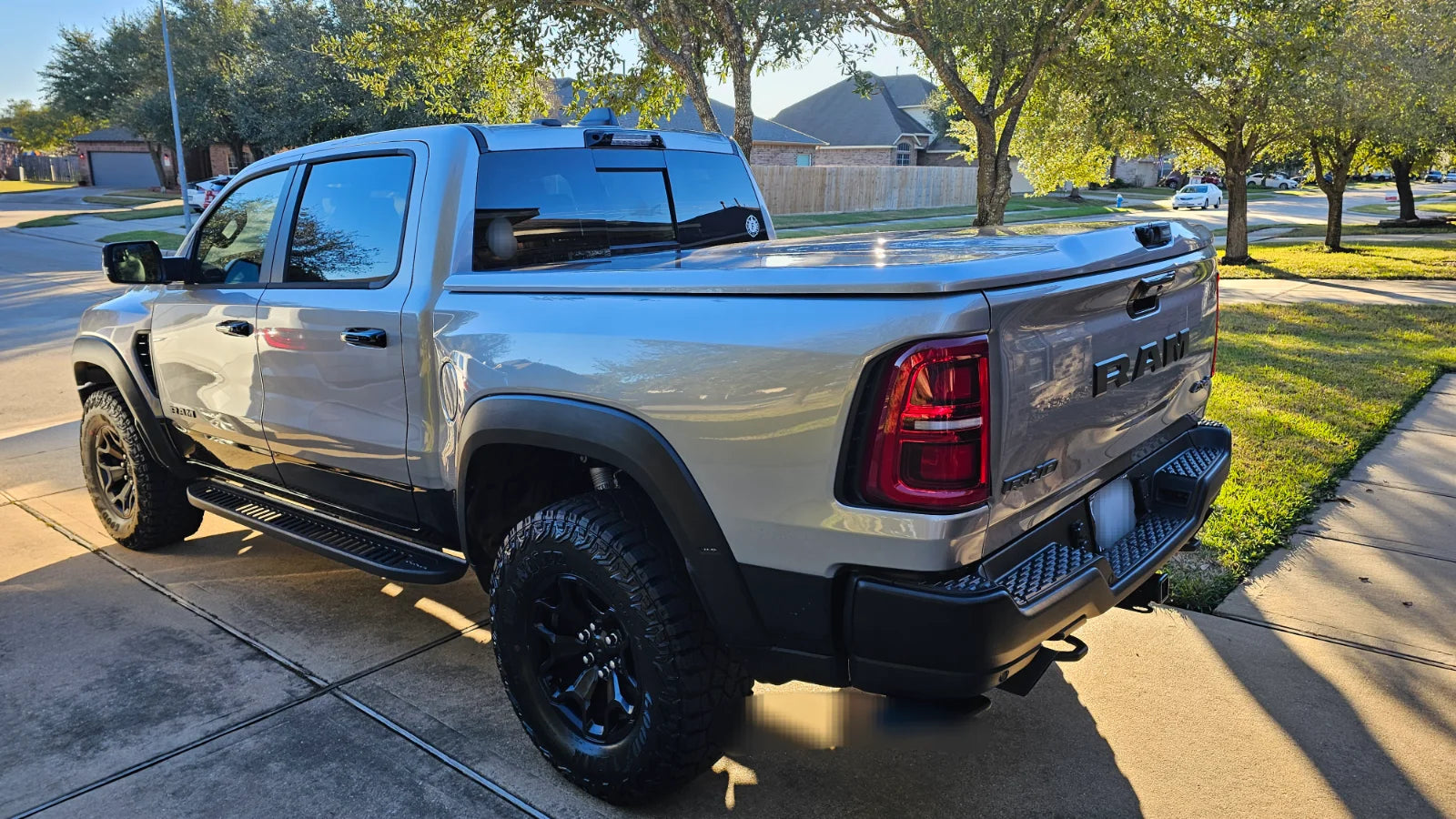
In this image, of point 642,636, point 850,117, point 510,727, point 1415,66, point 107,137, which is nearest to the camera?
point 642,636

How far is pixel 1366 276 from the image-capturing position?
15.8m

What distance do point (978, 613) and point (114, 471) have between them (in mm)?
4536

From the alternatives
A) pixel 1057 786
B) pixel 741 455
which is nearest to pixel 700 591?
pixel 741 455

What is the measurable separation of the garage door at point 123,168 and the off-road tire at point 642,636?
70.2 meters

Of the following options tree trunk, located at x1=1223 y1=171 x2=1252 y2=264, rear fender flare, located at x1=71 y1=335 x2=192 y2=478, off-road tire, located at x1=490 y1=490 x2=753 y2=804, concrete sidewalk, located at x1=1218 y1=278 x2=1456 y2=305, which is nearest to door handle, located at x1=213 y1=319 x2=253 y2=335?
rear fender flare, located at x1=71 y1=335 x2=192 y2=478

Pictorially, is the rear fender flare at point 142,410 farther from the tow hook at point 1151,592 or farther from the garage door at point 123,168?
the garage door at point 123,168

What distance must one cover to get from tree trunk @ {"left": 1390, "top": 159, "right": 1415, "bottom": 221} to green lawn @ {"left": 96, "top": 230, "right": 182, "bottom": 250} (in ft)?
93.1

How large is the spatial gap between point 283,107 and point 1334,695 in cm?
3514

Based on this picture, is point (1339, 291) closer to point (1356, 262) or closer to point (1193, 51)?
point (1193, 51)

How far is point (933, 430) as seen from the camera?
215 cm

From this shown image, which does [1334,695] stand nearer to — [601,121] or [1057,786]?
[1057,786]

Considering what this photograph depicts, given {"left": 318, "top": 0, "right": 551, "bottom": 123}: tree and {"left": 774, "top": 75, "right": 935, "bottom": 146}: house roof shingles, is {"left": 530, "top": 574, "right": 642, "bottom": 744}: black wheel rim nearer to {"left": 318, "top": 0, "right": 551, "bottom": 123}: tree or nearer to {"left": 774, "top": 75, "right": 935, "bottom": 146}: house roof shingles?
{"left": 318, "top": 0, "right": 551, "bottom": 123}: tree

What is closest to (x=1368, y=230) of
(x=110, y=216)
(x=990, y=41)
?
(x=990, y=41)

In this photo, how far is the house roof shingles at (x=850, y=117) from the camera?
5097 cm
